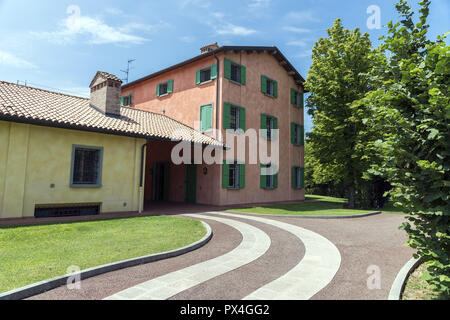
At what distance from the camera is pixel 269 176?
1938cm

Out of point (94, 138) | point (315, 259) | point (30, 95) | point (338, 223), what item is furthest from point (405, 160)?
point (30, 95)

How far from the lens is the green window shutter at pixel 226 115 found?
16016 millimetres

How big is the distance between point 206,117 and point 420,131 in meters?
13.7

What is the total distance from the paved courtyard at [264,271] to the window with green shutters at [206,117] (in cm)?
940

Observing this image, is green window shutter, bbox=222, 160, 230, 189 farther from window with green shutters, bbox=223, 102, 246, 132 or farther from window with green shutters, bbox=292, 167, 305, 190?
window with green shutters, bbox=292, 167, 305, 190

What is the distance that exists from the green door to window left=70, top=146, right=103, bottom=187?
657 centimetres

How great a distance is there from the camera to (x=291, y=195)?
69.3 ft

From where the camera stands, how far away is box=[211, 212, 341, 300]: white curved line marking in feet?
12.6

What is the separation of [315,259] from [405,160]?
2.87 m

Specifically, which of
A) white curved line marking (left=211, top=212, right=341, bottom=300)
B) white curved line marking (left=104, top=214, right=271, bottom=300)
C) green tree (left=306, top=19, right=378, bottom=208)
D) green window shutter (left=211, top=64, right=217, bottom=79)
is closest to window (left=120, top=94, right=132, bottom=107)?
green window shutter (left=211, top=64, right=217, bottom=79)

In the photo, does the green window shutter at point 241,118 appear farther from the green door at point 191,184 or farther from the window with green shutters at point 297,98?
the window with green shutters at point 297,98

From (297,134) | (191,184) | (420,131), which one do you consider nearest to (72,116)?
(191,184)

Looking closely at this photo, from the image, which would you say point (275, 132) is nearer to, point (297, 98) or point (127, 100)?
point (297, 98)
